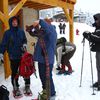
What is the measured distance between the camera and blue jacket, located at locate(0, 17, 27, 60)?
622cm

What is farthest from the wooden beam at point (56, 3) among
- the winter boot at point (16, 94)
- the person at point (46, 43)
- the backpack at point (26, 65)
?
the person at point (46, 43)

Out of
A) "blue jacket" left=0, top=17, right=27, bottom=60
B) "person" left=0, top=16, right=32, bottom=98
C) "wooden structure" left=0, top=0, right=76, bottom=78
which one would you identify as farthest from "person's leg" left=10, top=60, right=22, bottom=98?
"wooden structure" left=0, top=0, right=76, bottom=78

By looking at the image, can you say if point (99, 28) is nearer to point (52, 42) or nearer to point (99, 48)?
point (99, 48)

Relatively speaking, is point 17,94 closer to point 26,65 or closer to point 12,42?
point 26,65

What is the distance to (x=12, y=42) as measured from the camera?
6223mm

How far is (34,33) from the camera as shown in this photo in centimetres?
571

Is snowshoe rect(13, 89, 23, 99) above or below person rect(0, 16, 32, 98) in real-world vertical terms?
below

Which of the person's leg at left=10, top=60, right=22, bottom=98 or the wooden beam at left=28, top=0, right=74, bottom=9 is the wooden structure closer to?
the wooden beam at left=28, top=0, right=74, bottom=9

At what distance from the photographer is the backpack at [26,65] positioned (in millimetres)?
6203

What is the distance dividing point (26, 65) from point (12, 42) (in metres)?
0.56

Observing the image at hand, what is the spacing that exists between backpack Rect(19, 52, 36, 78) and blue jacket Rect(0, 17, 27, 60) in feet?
0.53

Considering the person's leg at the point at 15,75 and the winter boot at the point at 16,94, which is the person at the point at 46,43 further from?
the winter boot at the point at 16,94

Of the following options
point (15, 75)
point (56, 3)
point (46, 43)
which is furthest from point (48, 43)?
point (56, 3)

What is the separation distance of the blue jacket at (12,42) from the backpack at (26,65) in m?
0.16
